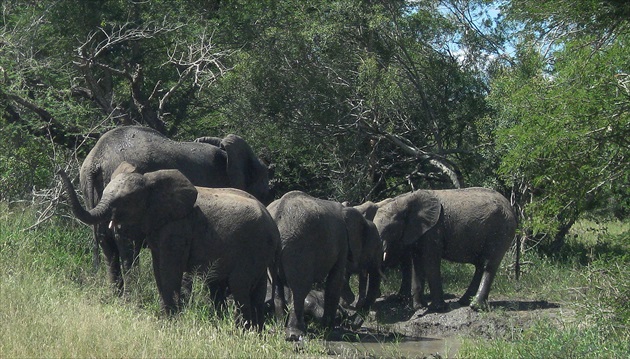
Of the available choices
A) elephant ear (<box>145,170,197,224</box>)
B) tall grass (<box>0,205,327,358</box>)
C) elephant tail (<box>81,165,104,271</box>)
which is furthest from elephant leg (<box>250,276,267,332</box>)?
elephant tail (<box>81,165,104,271</box>)

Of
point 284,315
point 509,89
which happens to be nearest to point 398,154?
point 509,89

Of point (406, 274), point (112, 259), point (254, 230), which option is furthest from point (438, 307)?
point (112, 259)

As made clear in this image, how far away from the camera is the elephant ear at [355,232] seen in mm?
12609

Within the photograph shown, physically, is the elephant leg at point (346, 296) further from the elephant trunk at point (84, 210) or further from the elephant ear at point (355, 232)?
the elephant trunk at point (84, 210)

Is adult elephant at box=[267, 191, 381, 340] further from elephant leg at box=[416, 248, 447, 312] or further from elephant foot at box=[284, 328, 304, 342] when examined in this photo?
elephant leg at box=[416, 248, 447, 312]

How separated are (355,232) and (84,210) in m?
4.02

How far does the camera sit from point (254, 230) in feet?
34.2

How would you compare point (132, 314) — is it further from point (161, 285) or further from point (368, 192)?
point (368, 192)

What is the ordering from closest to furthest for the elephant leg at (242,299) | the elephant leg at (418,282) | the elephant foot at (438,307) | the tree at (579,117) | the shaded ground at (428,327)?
the elephant leg at (242,299) < the tree at (579,117) < the shaded ground at (428,327) < the elephant foot at (438,307) < the elephant leg at (418,282)

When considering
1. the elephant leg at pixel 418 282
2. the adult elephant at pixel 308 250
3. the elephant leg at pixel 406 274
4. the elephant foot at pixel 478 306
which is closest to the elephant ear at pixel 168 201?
the adult elephant at pixel 308 250

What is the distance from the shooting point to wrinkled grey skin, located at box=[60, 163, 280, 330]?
1030cm

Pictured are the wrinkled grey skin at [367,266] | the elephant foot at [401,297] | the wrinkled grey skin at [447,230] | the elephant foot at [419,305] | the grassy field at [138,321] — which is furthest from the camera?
the elephant foot at [401,297]

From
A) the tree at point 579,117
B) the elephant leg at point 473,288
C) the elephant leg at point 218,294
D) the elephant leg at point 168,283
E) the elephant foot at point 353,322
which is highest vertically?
the tree at point 579,117

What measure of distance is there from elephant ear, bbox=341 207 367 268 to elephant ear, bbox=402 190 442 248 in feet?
5.71
